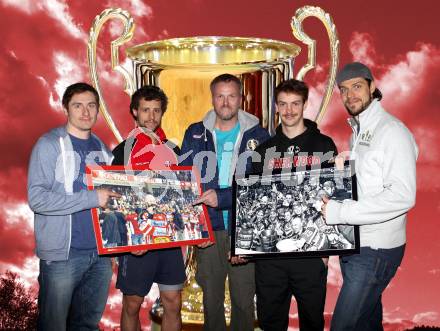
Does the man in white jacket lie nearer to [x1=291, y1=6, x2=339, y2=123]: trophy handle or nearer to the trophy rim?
[x1=291, y1=6, x2=339, y2=123]: trophy handle

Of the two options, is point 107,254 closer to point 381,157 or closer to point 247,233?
point 247,233

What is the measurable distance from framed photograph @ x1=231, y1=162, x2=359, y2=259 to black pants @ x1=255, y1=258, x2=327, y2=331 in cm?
12

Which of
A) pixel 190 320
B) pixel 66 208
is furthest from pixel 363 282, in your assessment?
pixel 190 320

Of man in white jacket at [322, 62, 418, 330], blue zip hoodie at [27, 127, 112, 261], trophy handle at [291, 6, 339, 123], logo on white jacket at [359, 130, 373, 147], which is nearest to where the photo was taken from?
man in white jacket at [322, 62, 418, 330]

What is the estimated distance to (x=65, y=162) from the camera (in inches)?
94.2

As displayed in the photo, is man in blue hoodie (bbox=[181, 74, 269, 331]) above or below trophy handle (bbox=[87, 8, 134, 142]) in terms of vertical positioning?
below

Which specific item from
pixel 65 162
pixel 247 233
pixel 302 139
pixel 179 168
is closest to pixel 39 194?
pixel 65 162

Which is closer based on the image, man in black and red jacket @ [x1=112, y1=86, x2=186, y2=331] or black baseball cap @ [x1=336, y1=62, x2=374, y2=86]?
black baseball cap @ [x1=336, y1=62, x2=374, y2=86]

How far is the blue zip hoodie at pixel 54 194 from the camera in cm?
234

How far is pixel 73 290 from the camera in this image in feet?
8.15

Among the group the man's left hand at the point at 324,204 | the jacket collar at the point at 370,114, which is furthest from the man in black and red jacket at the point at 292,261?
the jacket collar at the point at 370,114

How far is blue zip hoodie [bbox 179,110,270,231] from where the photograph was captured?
275 cm

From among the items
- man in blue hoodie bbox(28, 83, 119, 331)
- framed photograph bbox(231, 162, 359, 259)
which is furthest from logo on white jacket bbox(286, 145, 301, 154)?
man in blue hoodie bbox(28, 83, 119, 331)

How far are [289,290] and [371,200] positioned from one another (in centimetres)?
64
